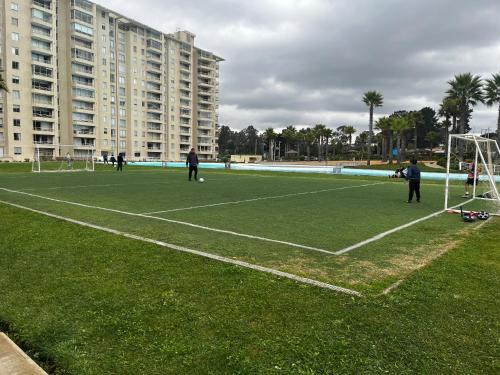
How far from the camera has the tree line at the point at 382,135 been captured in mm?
58562

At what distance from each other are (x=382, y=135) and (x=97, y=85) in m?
69.4

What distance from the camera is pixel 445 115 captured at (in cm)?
7981

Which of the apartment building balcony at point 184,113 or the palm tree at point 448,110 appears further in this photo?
the apartment building balcony at point 184,113

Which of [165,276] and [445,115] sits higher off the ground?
[445,115]

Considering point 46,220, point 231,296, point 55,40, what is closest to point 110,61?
point 55,40

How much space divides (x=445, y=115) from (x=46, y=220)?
86.6 meters

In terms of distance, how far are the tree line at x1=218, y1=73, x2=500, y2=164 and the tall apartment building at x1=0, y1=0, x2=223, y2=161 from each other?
31.0 meters

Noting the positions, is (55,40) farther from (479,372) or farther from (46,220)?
(479,372)

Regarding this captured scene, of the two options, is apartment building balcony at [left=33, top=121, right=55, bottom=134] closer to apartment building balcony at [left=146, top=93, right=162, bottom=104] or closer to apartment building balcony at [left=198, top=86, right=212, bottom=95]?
apartment building balcony at [left=146, top=93, right=162, bottom=104]

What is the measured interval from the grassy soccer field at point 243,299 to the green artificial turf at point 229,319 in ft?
0.05

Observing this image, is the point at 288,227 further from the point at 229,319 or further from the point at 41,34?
the point at 41,34

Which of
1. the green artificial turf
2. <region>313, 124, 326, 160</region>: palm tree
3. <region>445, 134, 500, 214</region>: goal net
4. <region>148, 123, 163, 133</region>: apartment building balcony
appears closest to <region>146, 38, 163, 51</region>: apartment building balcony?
<region>148, 123, 163, 133</region>: apartment building balcony

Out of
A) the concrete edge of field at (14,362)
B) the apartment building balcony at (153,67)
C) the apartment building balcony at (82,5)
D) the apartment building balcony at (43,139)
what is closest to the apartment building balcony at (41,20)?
the apartment building balcony at (82,5)

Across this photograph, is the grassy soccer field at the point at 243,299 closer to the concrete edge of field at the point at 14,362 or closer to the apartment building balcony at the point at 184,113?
the concrete edge of field at the point at 14,362
